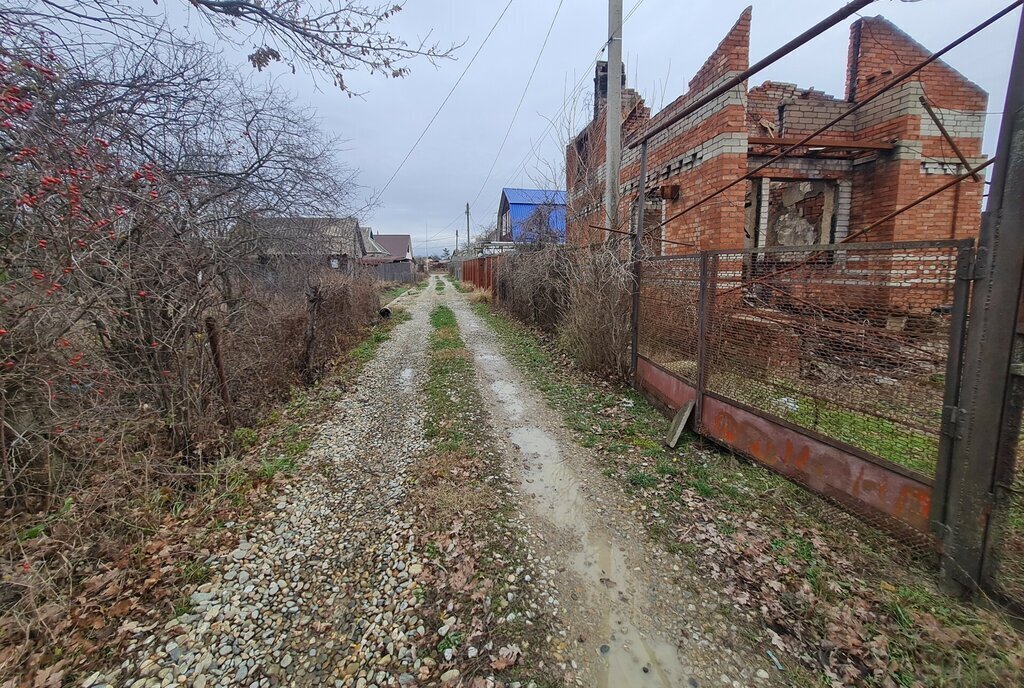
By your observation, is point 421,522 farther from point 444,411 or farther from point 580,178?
point 580,178

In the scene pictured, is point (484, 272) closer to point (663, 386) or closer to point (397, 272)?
point (663, 386)

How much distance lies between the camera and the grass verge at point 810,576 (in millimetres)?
1814

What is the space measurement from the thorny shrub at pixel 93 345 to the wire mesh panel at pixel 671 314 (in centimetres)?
455

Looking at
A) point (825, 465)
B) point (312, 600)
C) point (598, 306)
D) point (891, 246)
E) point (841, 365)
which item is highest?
point (891, 246)

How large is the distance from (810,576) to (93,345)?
4.82m

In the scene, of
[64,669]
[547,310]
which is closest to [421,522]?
[64,669]

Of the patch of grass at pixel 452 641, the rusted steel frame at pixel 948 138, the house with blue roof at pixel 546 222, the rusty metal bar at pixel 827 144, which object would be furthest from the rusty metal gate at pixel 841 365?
the house with blue roof at pixel 546 222

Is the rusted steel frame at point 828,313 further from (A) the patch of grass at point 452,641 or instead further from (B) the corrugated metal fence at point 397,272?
(B) the corrugated metal fence at point 397,272

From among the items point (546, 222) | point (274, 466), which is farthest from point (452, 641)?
point (546, 222)

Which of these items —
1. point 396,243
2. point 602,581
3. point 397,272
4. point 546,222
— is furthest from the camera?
point 396,243

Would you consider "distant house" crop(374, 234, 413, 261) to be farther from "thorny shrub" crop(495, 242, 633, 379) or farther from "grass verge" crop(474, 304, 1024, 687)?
"grass verge" crop(474, 304, 1024, 687)

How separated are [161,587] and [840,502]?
4267 millimetres

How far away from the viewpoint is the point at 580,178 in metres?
7.37

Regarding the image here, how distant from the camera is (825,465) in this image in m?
2.84
